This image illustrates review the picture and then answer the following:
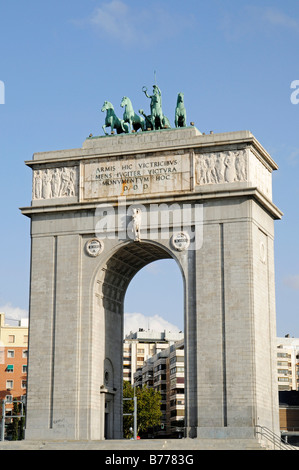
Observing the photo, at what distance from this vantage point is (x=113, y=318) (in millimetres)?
47688

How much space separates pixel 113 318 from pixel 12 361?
5232cm

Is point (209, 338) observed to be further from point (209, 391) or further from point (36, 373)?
point (36, 373)

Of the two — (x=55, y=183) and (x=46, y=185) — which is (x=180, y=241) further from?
(x=46, y=185)

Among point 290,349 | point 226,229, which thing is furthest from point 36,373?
point 290,349

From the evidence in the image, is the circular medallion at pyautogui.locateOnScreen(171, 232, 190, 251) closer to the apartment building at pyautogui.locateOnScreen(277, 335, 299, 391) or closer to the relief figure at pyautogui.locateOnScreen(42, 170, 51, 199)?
the relief figure at pyautogui.locateOnScreen(42, 170, 51, 199)

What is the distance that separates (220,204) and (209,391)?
9488mm

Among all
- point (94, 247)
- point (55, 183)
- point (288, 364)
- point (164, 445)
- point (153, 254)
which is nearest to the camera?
point (164, 445)

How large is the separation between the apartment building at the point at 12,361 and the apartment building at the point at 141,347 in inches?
1357

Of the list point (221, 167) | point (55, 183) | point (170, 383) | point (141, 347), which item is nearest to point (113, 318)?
point (55, 183)

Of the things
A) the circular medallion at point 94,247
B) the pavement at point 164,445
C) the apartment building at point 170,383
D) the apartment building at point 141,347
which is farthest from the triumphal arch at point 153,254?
the apartment building at point 141,347

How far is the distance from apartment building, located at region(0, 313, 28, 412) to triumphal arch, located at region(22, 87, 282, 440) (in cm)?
5091

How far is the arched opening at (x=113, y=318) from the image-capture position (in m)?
45.1

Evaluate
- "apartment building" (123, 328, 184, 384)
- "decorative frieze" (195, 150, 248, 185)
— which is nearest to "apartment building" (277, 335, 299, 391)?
"apartment building" (123, 328, 184, 384)

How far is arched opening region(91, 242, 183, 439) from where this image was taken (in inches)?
1774
